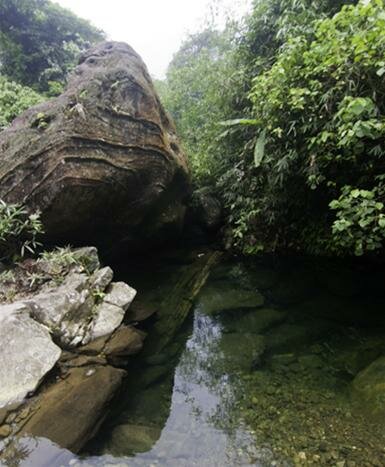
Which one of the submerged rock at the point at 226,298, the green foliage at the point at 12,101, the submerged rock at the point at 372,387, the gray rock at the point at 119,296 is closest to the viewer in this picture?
the submerged rock at the point at 372,387

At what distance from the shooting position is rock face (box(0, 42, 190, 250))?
5512mm

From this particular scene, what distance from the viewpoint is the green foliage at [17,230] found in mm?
5216

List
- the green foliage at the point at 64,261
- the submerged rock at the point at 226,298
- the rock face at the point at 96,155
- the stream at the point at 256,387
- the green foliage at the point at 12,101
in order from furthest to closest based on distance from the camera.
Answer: the green foliage at the point at 12,101 → the submerged rock at the point at 226,298 → the rock face at the point at 96,155 → the green foliage at the point at 64,261 → the stream at the point at 256,387

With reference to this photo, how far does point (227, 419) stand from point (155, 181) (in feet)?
15.4

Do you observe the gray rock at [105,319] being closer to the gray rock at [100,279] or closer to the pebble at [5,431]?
the gray rock at [100,279]

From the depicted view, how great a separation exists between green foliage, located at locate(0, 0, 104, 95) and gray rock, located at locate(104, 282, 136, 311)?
949 cm

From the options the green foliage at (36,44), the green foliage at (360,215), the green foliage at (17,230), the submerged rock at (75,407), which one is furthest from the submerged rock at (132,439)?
the green foliage at (36,44)

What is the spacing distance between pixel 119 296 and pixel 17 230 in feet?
6.67

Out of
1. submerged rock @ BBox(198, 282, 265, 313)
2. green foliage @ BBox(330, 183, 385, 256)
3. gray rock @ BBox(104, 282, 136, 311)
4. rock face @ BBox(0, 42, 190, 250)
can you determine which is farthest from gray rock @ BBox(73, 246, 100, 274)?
green foliage @ BBox(330, 183, 385, 256)

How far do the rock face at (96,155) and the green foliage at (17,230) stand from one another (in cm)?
21

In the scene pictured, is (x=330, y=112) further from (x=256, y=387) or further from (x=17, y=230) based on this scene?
(x=17, y=230)

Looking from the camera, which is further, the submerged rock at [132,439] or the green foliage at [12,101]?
the green foliage at [12,101]

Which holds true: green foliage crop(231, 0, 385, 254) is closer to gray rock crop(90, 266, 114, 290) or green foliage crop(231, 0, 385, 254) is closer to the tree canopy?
the tree canopy

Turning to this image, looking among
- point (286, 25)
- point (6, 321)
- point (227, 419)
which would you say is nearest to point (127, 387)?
point (227, 419)
